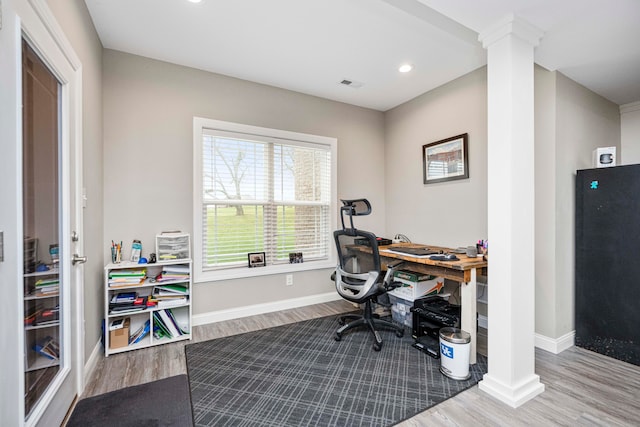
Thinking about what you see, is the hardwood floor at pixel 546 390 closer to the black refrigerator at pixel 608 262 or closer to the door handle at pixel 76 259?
the black refrigerator at pixel 608 262

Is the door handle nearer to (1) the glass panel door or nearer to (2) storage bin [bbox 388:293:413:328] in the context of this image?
(1) the glass panel door

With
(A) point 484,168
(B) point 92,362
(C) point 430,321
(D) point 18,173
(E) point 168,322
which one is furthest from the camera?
(A) point 484,168

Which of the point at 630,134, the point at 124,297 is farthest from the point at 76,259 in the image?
the point at 630,134

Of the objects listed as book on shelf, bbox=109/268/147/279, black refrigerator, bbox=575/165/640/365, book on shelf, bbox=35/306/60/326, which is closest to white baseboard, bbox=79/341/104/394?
book on shelf, bbox=109/268/147/279

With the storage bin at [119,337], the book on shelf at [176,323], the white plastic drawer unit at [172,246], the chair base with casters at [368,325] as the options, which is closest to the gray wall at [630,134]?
the chair base with casters at [368,325]

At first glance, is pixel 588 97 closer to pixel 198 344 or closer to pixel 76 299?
pixel 198 344

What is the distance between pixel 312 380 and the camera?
205cm

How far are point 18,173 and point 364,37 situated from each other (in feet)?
8.10

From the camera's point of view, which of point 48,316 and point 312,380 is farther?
point 312,380

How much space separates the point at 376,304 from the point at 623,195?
8.25 feet

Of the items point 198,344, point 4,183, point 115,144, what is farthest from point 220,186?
point 4,183

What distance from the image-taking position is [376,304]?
3.62m

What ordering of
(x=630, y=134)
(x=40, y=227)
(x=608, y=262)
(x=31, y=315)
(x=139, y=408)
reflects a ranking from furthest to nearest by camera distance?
(x=630, y=134) < (x=608, y=262) < (x=139, y=408) < (x=40, y=227) < (x=31, y=315)

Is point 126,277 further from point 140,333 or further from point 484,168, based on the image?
point 484,168
